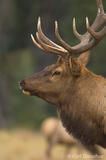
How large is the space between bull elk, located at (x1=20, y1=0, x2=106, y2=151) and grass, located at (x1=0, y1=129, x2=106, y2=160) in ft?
14.3

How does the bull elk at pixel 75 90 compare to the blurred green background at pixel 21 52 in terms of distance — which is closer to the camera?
the bull elk at pixel 75 90

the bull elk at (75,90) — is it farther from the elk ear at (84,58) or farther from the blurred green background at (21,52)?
the blurred green background at (21,52)

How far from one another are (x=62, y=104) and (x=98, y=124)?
629 mm

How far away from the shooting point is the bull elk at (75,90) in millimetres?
7461

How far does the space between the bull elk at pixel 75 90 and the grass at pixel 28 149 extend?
4.35 meters

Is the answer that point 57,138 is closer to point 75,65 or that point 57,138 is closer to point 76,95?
point 76,95

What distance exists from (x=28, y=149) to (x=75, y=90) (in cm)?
782

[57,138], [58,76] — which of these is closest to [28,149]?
[57,138]

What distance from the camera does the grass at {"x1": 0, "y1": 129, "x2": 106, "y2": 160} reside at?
13039mm

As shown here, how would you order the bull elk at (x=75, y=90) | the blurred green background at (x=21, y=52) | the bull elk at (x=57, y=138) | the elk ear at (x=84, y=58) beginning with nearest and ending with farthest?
1. the bull elk at (x=75, y=90)
2. the elk ear at (x=84, y=58)
3. the bull elk at (x=57, y=138)
4. the blurred green background at (x=21, y=52)

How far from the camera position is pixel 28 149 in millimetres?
15125

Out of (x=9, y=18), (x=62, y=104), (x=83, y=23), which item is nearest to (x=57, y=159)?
(x=83, y=23)

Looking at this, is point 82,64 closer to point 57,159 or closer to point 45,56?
point 57,159

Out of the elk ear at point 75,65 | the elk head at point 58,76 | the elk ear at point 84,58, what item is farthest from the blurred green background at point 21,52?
the elk ear at point 75,65
